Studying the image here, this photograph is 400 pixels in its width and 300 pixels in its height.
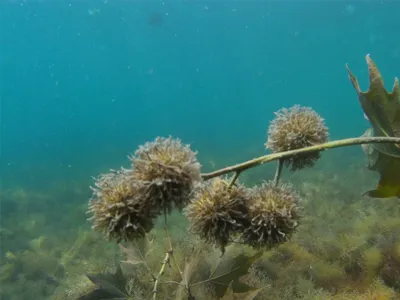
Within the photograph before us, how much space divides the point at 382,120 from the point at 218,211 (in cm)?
89

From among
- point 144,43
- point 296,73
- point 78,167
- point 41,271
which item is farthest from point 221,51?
point 41,271

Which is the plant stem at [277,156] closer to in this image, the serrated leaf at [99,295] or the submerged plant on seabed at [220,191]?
the submerged plant on seabed at [220,191]

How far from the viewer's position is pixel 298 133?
6.50 feet

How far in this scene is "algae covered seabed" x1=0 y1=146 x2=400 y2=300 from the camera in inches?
128

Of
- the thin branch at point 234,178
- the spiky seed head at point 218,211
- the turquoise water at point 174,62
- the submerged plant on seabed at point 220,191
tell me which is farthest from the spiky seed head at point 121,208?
the turquoise water at point 174,62

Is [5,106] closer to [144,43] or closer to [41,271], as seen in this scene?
[144,43]

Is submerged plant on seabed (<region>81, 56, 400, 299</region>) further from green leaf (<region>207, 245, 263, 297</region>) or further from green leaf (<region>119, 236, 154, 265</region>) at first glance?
green leaf (<region>119, 236, 154, 265</region>)

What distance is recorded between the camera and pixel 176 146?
1.75m

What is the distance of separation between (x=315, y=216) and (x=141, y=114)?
74614mm

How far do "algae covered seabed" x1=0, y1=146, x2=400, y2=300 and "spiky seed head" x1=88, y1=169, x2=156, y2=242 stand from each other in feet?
1.61

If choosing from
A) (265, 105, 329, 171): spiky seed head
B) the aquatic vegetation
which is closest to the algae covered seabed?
the aquatic vegetation

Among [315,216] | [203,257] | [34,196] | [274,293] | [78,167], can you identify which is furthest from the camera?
→ [78,167]

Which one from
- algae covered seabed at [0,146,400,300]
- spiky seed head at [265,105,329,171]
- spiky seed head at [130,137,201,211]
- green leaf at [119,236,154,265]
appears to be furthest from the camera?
algae covered seabed at [0,146,400,300]

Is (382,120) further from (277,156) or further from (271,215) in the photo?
(271,215)
